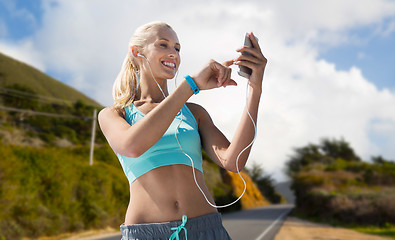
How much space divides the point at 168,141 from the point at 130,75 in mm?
449

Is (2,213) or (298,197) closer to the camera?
(2,213)

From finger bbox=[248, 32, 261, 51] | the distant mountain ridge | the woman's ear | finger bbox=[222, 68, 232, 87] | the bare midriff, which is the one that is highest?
the distant mountain ridge

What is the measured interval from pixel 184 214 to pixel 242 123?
1.40 ft

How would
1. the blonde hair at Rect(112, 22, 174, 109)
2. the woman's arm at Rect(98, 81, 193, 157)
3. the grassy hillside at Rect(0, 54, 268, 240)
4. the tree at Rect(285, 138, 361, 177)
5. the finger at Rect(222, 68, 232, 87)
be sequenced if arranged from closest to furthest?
the woman's arm at Rect(98, 81, 193, 157) < the finger at Rect(222, 68, 232, 87) < the blonde hair at Rect(112, 22, 174, 109) < the grassy hillside at Rect(0, 54, 268, 240) < the tree at Rect(285, 138, 361, 177)

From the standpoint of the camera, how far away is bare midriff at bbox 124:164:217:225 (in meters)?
1.57

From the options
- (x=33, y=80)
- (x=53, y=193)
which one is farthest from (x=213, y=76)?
(x=33, y=80)

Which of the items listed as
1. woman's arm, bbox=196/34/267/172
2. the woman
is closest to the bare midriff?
the woman

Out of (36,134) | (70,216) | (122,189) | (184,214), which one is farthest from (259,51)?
(36,134)

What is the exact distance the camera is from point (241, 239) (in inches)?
524

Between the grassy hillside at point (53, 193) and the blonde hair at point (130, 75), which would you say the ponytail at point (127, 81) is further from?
the grassy hillside at point (53, 193)

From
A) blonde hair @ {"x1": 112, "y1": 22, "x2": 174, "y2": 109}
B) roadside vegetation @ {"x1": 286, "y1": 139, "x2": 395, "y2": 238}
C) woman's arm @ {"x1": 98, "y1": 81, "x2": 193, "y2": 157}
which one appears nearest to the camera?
woman's arm @ {"x1": 98, "y1": 81, "x2": 193, "y2": 157}

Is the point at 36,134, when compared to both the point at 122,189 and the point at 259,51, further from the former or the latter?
the point at 259,51

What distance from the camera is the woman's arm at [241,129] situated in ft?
5.03

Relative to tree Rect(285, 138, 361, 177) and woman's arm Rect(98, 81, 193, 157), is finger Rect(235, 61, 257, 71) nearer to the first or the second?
woman's arm Rect(98, 81, 193, 157)
